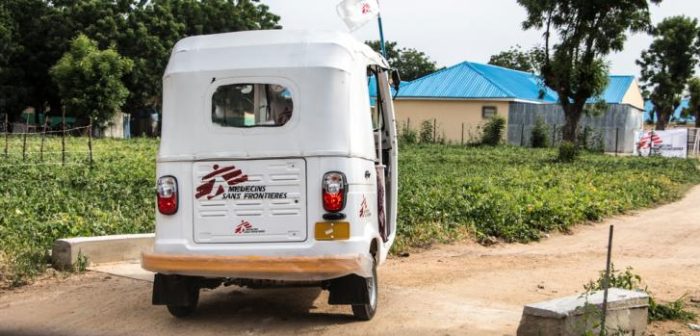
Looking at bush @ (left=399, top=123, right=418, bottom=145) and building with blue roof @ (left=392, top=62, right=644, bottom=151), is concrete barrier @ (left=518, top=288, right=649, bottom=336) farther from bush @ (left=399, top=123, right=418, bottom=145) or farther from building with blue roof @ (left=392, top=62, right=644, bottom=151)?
building with blue roof @ (left=392, top=62, right=644, bottom=151)

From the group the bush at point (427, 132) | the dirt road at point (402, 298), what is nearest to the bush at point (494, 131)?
the bush at point (427, 132)

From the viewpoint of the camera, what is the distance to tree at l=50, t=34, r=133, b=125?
142 ft

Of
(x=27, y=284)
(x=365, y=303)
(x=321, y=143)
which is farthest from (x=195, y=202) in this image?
(x=27, y=284)

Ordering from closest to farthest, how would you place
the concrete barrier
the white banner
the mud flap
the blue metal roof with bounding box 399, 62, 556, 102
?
the concrete barrier, the mud flap, the white banner, the blue metal roof with bounding box 399, 62, 556, 102

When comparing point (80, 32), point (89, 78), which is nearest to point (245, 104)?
point (89, 78)

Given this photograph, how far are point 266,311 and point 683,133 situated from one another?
33.7 metres

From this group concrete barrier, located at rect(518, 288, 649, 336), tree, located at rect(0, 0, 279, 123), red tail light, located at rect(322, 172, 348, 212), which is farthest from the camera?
tree, located at rect(0, 0, 279, 123)

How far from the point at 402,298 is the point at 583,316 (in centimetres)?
231

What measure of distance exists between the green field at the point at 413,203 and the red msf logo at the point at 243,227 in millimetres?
3306

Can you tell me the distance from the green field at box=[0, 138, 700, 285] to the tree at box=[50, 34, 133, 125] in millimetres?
24329

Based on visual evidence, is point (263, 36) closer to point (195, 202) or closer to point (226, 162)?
point (226, 162)

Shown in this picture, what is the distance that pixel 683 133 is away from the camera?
3612cm

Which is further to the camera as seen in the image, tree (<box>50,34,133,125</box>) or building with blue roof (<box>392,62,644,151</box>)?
building with blue roof (<box>392,62,644,151</box>)

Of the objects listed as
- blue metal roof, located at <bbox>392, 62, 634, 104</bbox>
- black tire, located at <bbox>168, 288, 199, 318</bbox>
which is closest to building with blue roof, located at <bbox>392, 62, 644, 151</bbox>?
blue metal roof, located at <bbox>392, 62, 634, 104</bbox>
